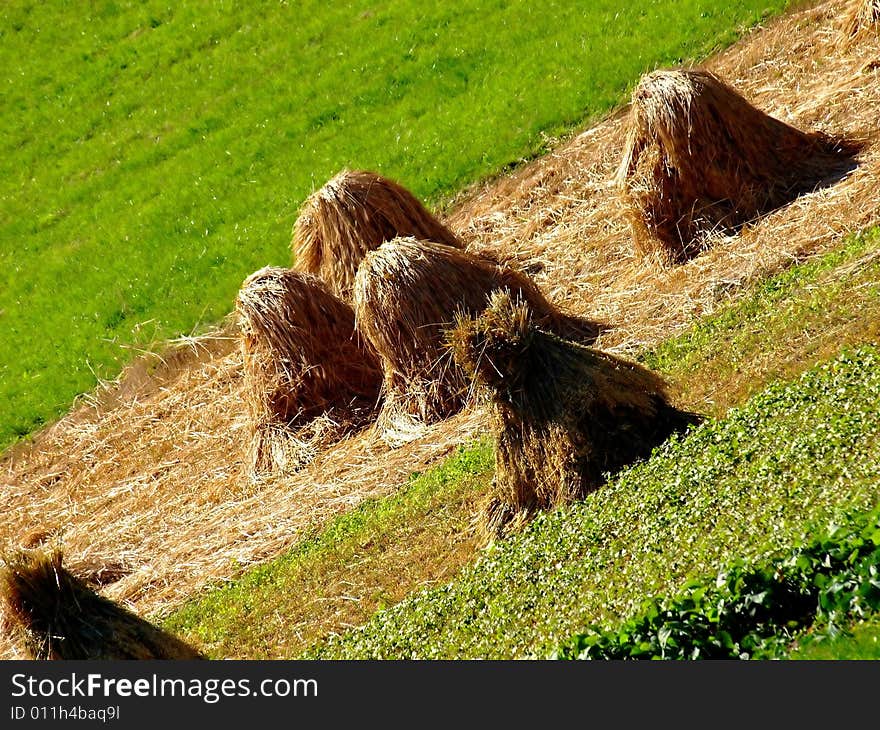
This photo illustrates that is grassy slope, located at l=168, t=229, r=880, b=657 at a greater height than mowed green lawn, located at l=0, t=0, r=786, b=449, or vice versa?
mowed green lawn, located at l=0, t=0, r=786, b=449

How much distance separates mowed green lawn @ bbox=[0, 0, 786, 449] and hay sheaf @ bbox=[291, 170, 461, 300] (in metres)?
3.50

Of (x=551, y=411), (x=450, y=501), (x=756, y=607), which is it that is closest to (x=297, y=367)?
(x=450, y=501)

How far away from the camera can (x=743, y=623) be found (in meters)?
7.29

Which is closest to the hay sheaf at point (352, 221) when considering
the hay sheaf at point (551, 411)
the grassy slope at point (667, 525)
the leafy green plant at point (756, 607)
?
the hay sheaf at point (551, 411)

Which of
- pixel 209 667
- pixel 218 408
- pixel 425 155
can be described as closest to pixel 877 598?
pixel 209 667

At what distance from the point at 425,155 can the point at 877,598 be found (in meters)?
15.1

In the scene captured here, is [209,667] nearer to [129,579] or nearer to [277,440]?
[129,579]

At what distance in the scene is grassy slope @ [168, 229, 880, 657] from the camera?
10.8 m

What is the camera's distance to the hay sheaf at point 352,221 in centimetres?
1627

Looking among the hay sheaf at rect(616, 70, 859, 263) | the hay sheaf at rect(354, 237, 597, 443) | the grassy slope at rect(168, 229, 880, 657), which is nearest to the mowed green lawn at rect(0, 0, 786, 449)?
the hay sheaf at rect(616, 70, 859, 263)

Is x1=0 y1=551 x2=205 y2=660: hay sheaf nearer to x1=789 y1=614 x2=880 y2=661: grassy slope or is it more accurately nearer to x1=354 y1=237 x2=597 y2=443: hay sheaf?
x1=789 y1=614 x2=880 y2=661: grassy slope

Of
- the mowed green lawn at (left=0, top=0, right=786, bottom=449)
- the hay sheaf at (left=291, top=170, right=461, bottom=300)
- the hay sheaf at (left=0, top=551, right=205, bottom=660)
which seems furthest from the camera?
the mowed green lawn at (left=0, top=0, right=786, bottom=449)

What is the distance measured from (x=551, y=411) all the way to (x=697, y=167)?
5.22m

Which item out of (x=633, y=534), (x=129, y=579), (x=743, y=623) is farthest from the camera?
(x=129, y=579)
